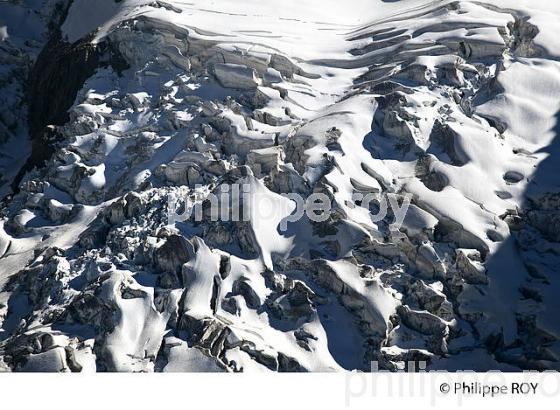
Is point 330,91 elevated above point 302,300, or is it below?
above

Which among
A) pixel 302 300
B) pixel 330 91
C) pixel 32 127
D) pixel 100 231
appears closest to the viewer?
pixel 302 300

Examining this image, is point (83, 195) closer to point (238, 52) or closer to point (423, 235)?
point (238, 52)

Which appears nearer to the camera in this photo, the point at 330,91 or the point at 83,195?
the point at 83,195

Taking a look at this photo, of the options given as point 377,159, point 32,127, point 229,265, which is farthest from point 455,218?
point 32,127

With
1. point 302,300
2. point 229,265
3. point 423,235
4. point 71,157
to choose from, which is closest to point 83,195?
point 71,157

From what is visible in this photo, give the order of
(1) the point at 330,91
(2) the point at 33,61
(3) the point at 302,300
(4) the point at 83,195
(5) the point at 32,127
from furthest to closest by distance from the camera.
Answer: (2) the point at 33,61 → (5) the point at 32,127 → (1) the point at 330,91 → (4) the point at 83,195 → (3) the point at 302,300

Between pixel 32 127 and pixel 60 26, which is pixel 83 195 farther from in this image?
pixel 60 26
